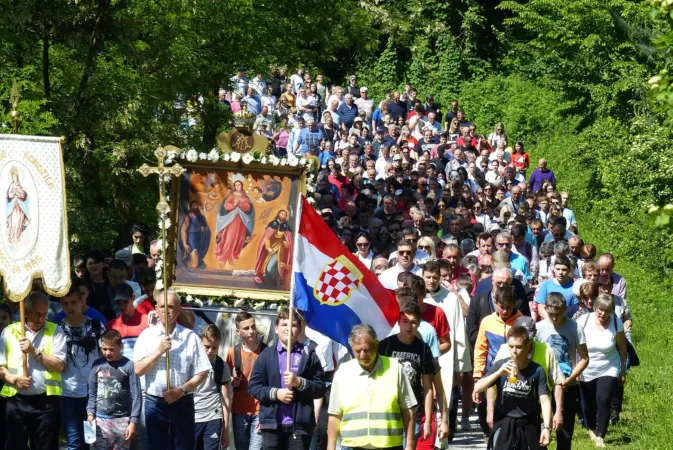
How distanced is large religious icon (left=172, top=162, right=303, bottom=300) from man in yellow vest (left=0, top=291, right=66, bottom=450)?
427 cm

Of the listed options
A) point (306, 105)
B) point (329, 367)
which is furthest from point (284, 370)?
point (306, 105)

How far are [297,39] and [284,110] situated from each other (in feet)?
36.8

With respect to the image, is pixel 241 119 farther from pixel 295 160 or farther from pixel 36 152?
pixel 36 152

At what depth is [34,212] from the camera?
488 inches

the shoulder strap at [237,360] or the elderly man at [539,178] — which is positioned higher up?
the elderly man at [539,178]

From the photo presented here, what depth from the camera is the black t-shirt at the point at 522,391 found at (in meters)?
11.2

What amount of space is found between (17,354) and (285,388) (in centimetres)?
244

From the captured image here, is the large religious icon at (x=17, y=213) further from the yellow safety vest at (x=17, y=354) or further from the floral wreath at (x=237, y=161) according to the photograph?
the floral wreath at (x=237, y=161)

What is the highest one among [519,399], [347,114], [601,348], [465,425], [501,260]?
[347,114]

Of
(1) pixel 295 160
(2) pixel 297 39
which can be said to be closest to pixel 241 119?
(1) pixel 295 160

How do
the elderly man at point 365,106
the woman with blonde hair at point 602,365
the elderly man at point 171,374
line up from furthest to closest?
the elderly man at point 365,106
the woman with blonde hair at point 602,365
the elderly man at point 171,374

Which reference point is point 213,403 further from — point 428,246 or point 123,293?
point 428,246

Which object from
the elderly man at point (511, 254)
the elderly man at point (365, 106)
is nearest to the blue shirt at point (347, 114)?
the elderly man at point (365, 106)

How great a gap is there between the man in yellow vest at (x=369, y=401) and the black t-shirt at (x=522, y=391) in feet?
4.44
